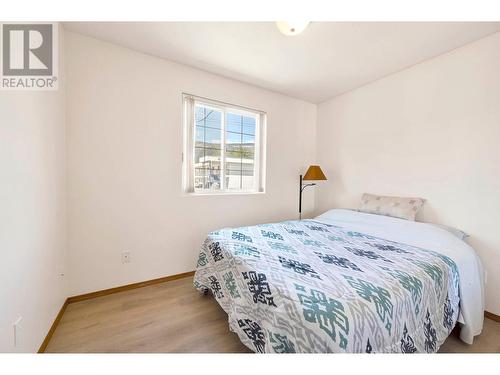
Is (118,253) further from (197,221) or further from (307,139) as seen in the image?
(307,139)

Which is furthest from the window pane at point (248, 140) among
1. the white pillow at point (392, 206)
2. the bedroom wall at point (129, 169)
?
the white pillow at point (392, 206)

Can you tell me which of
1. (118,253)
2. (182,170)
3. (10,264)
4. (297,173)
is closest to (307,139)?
(297,173)

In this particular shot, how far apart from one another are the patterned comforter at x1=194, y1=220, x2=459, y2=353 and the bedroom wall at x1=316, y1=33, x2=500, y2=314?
0.76 meters

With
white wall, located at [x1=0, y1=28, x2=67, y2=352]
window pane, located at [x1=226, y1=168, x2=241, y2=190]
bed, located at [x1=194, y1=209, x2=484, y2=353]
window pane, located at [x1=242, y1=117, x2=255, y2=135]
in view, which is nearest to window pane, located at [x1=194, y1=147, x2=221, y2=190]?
window pane, located at [x1=226, y1=168, x2=241, y2=190]

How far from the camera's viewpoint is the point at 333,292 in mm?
1001

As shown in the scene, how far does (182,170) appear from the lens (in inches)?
94.8

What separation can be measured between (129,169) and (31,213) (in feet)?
3.04

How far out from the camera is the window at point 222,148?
98.4 inches

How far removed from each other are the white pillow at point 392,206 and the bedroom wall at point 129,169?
1.73 m

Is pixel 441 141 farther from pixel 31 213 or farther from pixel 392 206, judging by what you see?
pixel 31 213

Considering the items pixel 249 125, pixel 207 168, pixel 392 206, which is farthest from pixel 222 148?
pixel 392 206

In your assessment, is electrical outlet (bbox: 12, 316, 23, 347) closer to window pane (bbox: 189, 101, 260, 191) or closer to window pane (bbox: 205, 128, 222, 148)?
window pane (bbox: 189, 101, 260, 191)

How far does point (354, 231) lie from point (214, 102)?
2.25 m

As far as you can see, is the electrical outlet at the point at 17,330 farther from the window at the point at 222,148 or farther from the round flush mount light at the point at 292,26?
the round flush mount light at the point at 292,26
